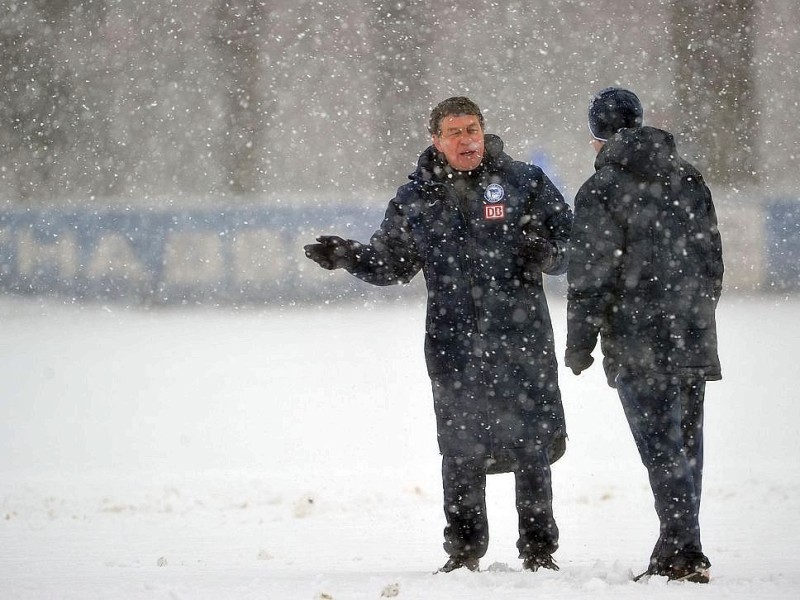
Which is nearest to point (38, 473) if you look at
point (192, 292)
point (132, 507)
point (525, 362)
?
point (132, 507)

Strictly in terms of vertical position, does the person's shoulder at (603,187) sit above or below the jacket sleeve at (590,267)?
above

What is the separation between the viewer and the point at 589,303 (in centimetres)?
281

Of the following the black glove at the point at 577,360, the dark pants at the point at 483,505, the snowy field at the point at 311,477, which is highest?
the black glove at the point at 577,360

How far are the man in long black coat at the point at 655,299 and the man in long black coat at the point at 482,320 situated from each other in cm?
23

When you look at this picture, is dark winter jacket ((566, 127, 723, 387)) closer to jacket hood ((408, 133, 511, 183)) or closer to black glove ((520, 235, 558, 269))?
black glove ((520, 235, 558, 269))

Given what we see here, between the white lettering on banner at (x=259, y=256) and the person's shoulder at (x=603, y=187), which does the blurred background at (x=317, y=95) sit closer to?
the white lettering on banner at (x=259, y=256)

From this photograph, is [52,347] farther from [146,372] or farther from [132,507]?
[132,507]

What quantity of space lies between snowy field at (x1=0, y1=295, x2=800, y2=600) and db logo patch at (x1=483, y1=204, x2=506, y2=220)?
0.92m

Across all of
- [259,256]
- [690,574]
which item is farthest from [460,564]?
[259,256]

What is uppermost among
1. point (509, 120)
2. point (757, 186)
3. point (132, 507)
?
point (509, 120)

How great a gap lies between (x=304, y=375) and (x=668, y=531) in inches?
222

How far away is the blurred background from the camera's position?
12898 millimetres

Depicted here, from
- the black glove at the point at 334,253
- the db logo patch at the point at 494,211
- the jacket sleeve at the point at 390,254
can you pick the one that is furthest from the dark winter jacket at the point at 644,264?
the black glove at the point at 334,253

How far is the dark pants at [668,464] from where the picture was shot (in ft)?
9.11
